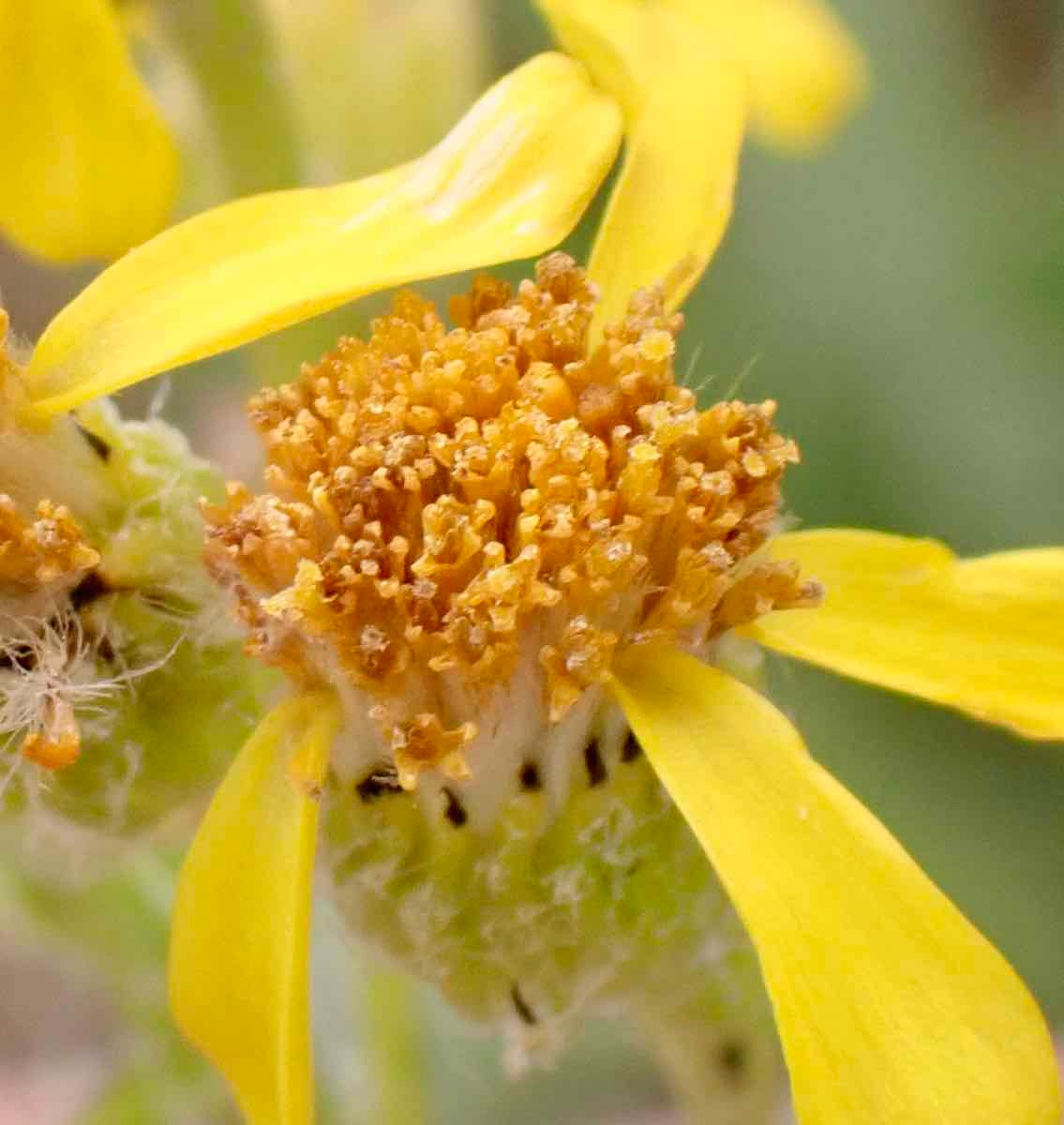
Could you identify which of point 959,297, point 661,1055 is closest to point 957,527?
point 959,297

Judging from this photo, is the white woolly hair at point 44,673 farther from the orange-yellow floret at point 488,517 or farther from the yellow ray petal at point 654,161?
the yellow ray petal at point 654,161

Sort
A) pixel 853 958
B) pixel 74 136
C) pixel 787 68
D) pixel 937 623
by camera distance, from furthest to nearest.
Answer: pixel 787 68
pixel 74 136
pixel 937 623
pixel 853 958

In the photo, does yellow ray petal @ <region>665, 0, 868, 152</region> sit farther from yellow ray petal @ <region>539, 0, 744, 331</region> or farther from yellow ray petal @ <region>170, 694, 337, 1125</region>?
yellow ray petal @ <region>170, 694, 337, 1125</region>

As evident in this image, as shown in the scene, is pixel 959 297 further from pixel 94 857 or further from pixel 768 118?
pixel 94 857

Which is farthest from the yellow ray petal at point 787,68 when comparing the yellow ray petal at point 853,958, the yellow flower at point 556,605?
the yellow ray petal at point 853,958

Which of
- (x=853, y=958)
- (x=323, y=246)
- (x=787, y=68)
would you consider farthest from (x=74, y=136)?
(x=787, y=68)

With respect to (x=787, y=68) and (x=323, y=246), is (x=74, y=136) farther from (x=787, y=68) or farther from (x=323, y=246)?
(x=787, y=68)

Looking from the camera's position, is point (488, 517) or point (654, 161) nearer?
point (488, 517)
